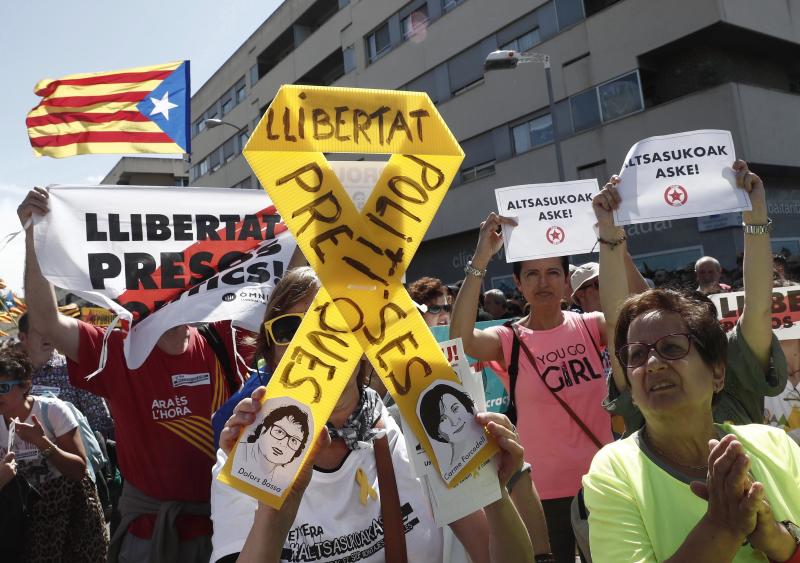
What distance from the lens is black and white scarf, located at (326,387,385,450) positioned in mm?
1781

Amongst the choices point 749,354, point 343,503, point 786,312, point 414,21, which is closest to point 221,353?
point 343,503

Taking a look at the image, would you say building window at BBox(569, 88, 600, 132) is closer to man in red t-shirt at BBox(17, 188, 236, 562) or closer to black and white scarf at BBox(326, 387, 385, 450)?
man in red t-shirt at BBox(17, 188, 236, 562)

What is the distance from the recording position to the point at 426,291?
171 inches

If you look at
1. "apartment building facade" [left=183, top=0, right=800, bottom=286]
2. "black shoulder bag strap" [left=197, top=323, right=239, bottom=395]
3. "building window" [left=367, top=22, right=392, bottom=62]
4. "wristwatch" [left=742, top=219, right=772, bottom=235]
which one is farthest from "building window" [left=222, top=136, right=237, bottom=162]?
"wristwatch" [left=742, top=219, right=772, bottom=235]

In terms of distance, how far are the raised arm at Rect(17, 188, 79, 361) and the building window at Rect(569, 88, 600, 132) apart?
1482 centimetres

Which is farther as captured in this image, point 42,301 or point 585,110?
point 585,110

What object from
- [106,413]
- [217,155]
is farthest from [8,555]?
[217,155]

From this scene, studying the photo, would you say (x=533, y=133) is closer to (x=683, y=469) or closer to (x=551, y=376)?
(x=551, y=376)

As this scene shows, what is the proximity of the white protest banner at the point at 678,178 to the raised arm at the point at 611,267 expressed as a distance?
3.3 inches

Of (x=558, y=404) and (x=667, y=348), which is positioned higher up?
(x=667, y=348)

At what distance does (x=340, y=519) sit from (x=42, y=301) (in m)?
1.69

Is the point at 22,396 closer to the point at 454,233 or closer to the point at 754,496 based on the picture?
the point at 754,496

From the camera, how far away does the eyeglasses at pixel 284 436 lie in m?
1.43

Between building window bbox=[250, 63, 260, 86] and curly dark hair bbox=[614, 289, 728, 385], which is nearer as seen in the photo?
curly dark hair bbox=[614, 289, 728, 385]
